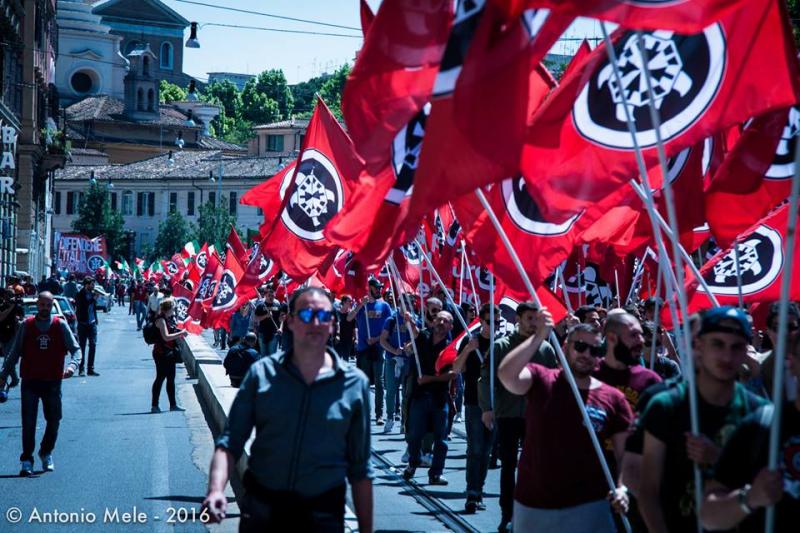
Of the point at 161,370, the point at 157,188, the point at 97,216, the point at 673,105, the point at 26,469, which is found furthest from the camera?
the point at 157,188

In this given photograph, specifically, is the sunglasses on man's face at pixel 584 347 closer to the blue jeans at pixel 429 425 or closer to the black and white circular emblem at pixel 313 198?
the blue jeans at pixel 429 425

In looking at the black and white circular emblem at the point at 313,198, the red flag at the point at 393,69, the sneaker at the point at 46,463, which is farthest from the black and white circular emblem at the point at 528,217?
the sneaker at the point at 46,463

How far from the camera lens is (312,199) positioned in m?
13.4

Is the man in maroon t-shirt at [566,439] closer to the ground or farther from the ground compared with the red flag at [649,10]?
closer to the ground

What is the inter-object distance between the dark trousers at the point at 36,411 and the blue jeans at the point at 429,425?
10.7 feet

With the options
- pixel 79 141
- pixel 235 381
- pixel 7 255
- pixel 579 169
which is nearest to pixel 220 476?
pixel 579 169

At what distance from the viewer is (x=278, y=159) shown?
360ft

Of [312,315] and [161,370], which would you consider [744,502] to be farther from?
[161,370]

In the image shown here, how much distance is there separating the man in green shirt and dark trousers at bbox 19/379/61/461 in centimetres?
435

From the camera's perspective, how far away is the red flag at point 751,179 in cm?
895

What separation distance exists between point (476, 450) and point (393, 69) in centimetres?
526

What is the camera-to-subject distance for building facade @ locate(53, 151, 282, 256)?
111 metres

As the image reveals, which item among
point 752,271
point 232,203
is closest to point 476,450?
point 752,271

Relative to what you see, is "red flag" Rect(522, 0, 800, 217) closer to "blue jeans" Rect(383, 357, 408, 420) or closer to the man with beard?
the man with beard
